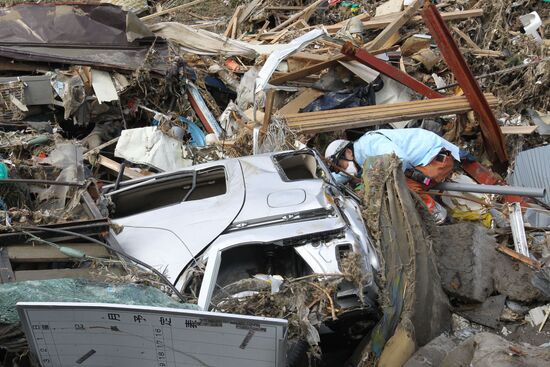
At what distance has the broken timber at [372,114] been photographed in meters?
7.24

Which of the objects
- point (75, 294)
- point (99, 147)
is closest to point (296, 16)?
point (99, 147)

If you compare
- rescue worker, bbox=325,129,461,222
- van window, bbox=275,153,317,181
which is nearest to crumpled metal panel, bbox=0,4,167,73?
rescue worker, bbox=325,129,461,222

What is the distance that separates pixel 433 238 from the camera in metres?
5.80

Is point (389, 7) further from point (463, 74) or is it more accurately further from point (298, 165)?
point (298, 165)

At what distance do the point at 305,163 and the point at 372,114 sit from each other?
2186mm

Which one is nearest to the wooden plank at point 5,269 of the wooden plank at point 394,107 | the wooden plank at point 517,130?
the wooden plank at point 394,107

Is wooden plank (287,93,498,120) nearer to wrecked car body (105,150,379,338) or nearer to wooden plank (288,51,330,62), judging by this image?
wooden plank (288,51,330,62)

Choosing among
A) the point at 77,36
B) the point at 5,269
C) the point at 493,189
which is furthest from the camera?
the point at 77,36

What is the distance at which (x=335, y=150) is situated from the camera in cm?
698

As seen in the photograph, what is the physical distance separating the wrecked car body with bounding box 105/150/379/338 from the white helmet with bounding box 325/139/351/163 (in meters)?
1.74

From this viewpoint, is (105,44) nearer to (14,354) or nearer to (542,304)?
(14,354)

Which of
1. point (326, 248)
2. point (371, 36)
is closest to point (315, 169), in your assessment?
point (326, 248)

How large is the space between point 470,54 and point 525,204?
330 cm

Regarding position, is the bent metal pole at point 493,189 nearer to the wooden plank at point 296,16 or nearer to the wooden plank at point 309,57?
the wooden plank at point 309,57
